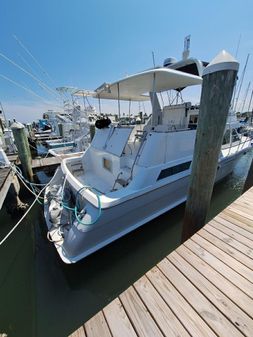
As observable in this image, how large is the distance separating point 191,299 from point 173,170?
2.60m

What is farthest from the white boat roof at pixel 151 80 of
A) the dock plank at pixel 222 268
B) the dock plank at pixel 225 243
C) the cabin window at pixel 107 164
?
the dock plank at pixel 222 268

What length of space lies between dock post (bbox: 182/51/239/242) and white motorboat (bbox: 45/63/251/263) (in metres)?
0.96

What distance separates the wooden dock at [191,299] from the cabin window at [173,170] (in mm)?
1690

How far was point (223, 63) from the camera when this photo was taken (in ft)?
6.15

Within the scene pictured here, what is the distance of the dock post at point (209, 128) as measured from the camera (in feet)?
6.31

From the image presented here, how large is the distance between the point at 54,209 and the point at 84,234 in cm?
100

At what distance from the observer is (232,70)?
189cm

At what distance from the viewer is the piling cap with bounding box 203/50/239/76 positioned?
1867 mm

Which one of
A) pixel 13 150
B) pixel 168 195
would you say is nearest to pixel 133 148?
pixel 168 195

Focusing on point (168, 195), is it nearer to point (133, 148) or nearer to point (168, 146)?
point (168, 146)

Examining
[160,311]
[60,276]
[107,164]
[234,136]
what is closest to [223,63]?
[160,311]

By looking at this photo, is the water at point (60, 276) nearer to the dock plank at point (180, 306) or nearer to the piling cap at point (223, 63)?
the dock plank at point (180, 306)

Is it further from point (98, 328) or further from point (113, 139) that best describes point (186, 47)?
point (98, 328)

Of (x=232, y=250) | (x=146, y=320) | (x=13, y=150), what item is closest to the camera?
(x=146, y=320)
